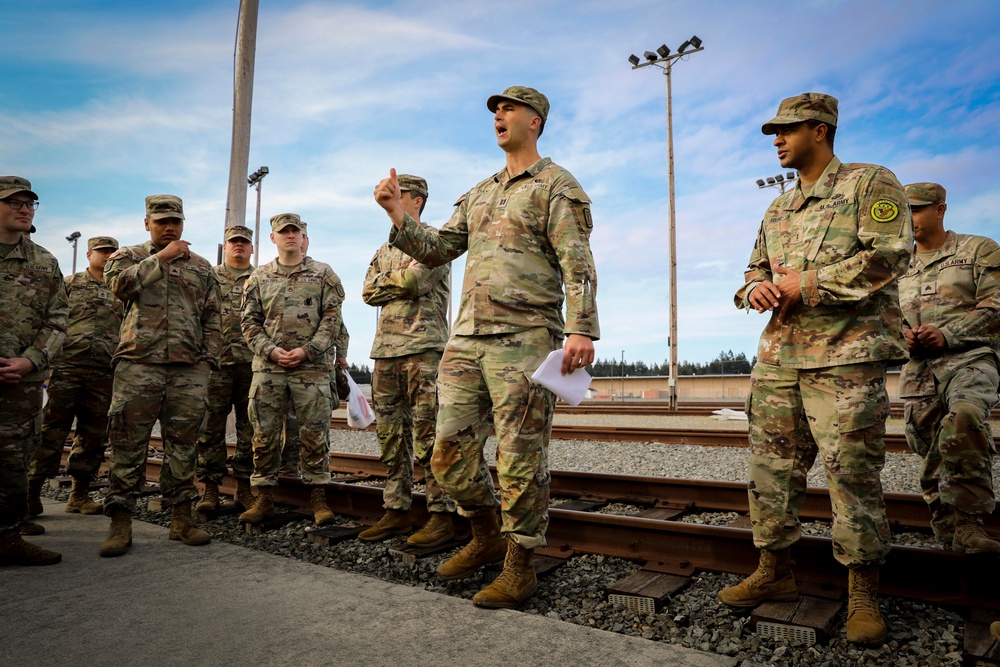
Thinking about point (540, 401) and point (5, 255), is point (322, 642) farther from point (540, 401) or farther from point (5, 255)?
point (5, 255)

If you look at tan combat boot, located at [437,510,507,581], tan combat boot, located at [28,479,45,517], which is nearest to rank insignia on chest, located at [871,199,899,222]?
tan combat boot, located at [437,510,507,581]

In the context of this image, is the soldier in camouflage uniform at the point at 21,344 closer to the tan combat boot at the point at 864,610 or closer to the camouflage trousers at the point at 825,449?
the camouflage trousers at the point at 825,449

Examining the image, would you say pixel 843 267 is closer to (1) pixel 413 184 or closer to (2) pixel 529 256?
(2) pixel 529 256

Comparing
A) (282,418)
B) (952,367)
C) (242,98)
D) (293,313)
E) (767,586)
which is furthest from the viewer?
(242,98)

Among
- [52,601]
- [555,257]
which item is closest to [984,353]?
[555,257]

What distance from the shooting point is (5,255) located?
4.56 m

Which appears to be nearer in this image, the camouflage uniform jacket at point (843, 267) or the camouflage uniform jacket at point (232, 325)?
the camouflage uniform jacket at point (843, 267)

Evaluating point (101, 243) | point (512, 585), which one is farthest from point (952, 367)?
point (101, 243)

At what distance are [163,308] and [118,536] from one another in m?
1.61

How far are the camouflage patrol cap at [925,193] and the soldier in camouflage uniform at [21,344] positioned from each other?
19.3 feet

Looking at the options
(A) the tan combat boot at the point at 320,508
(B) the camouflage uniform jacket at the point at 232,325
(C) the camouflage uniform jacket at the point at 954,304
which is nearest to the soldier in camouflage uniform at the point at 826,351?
(C) the camouflage uniform jacket at the point at 954,304

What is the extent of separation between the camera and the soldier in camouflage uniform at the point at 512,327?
3348mm

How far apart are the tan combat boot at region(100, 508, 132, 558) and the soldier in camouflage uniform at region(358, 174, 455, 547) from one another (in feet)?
5.08

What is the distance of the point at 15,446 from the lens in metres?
Answer: 4.42
